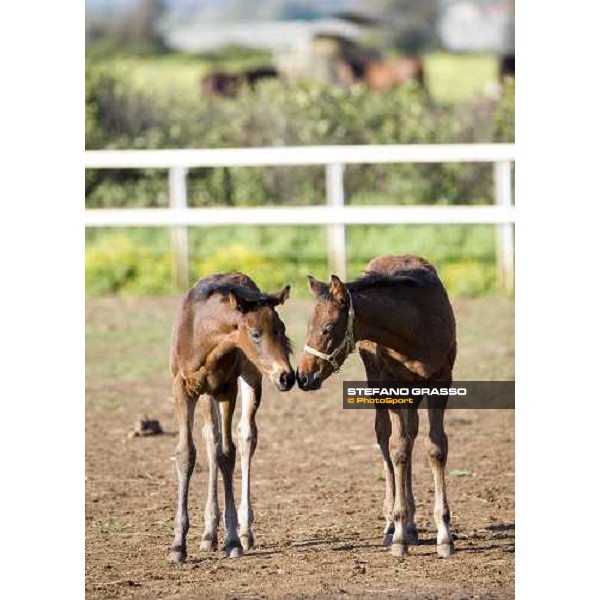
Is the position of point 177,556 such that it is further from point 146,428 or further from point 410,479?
point 146,428

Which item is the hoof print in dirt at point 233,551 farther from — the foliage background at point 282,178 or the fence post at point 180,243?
the fence post at point 180,243

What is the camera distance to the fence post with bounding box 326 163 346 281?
13.3 metres

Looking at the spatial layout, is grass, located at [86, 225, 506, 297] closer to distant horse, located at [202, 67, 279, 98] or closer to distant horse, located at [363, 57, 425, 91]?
distant horse, located at [202, 67, 279, 98]

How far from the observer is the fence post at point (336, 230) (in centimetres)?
1333

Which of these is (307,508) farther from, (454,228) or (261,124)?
(261,124)

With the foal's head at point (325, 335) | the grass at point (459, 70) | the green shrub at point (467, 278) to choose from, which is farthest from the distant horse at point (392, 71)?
the foal's head at point (325, 335)

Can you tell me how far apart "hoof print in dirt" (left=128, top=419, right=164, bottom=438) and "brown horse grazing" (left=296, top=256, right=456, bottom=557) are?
2.96 meters

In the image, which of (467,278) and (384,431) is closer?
(384,431)

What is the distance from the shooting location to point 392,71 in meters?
27.0

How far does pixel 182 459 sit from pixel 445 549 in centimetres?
125

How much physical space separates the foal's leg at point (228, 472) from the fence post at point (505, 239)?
23.9ft

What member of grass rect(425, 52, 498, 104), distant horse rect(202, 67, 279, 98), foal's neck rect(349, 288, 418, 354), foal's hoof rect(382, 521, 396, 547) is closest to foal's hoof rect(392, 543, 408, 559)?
foal's hoof rect(382, 521, 396, 547)

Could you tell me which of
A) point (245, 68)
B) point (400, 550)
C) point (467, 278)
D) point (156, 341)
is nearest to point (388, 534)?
point (400, 550)
